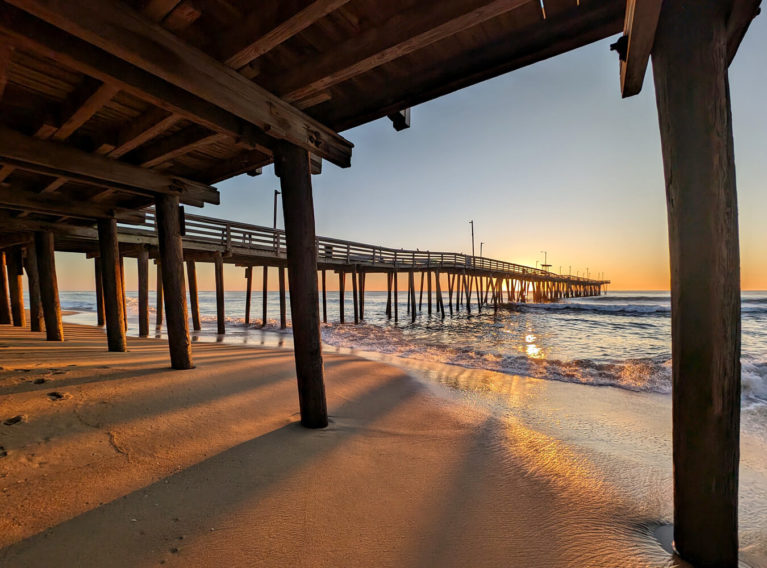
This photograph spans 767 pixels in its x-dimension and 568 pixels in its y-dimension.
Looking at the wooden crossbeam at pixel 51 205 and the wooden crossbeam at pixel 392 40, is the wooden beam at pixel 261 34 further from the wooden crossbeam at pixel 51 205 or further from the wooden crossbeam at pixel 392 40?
the wooden crossbeam at pixel 51 205

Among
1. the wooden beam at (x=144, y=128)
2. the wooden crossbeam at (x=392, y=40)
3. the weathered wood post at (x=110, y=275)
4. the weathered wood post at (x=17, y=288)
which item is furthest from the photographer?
the weathered wood post at (x=17, y=288)

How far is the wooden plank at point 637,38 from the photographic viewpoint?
4.65 feet

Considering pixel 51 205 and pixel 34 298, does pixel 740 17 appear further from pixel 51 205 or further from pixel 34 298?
pixel 34 298

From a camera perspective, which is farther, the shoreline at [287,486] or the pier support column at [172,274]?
the pier support column at [172,274]

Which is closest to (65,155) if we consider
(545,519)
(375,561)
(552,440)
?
(375,561)

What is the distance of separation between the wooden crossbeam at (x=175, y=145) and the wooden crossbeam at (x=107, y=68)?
0.97 ft

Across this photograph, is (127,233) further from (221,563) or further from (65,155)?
(221,563)

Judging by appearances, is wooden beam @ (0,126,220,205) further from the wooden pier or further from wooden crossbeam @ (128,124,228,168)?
wooden crossbeam @ (128,124,228,168)

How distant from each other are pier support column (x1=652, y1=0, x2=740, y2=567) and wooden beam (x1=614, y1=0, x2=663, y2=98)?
10 centimetres

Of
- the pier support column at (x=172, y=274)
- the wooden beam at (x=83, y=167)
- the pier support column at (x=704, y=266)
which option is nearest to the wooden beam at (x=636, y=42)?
the pier support column at (x=704, y=266)

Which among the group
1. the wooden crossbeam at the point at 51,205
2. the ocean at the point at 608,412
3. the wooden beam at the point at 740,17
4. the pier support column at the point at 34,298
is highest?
the wooden crossbeam at the point at 51,205

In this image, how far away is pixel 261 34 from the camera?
81.9 inches

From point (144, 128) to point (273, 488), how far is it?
354 cm

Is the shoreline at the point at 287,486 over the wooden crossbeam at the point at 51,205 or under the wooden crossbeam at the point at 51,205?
under
